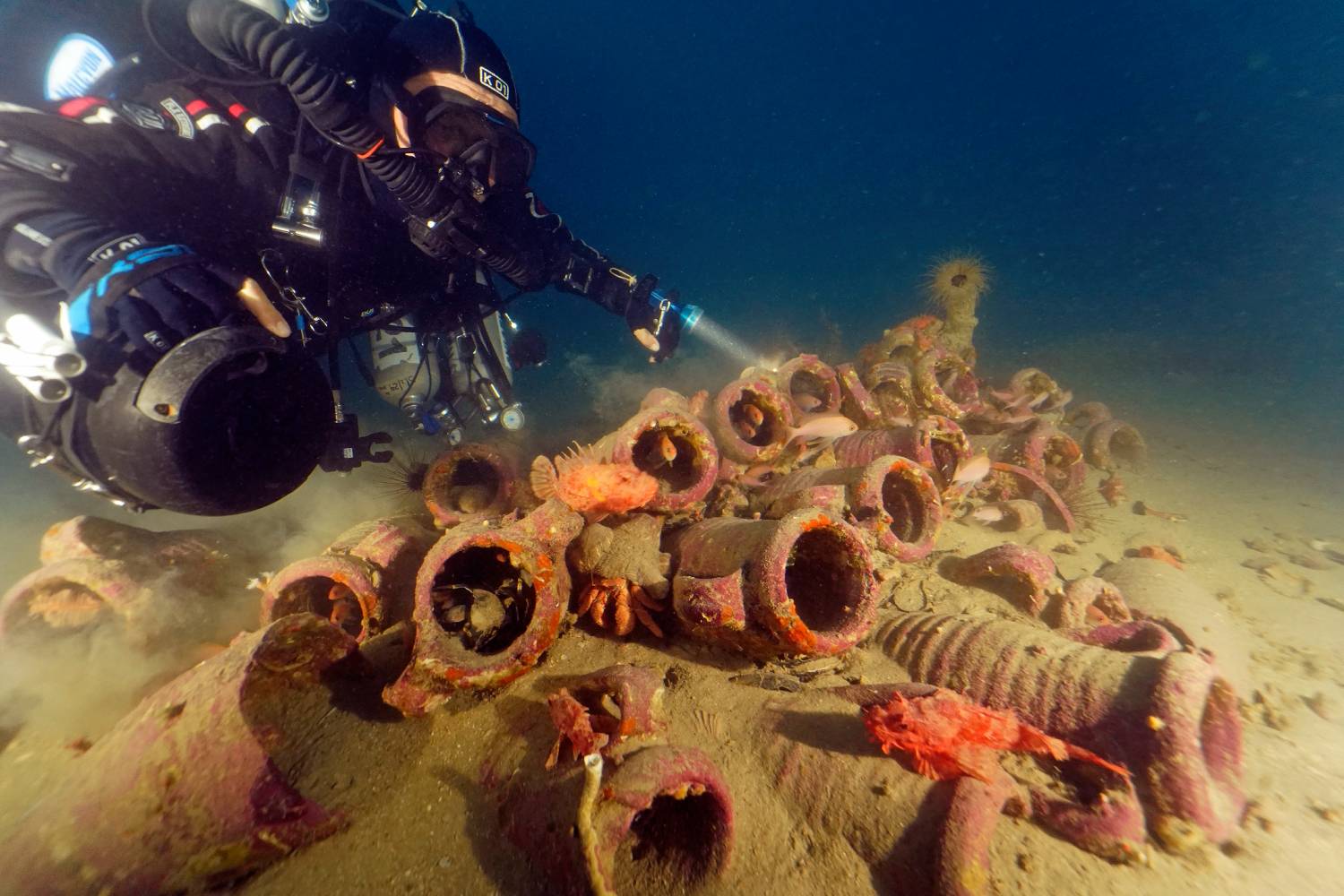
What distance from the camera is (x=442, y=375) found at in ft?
19.5

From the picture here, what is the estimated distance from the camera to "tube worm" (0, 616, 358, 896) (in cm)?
169

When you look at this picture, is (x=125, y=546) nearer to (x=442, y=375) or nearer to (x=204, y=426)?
(x=204, y=426)

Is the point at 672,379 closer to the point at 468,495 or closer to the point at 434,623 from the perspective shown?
the point at 468,495

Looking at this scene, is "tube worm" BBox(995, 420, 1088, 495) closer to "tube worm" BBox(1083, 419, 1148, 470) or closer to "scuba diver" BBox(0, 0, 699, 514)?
"tube worm" BBox(1083, 419, 1148, 470)

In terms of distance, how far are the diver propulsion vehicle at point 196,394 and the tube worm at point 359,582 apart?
51 centimetres

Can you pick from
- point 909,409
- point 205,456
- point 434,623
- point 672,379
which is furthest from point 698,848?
point 672,379

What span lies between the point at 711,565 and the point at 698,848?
4.02ft

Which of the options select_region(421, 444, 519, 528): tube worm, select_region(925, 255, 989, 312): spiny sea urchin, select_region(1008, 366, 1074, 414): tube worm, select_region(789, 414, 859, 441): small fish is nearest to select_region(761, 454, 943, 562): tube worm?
select_region(789, 414, 859, 441): small fish

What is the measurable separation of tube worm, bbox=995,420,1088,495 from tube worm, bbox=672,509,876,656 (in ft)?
12.7

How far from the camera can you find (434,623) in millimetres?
2293

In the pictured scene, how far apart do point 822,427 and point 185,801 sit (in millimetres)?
4475

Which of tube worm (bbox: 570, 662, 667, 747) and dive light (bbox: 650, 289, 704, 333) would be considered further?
dive light (bbox: 650, 289, 704, 333)

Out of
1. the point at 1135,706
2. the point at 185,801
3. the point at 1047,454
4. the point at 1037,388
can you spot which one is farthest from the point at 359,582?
the point at 1037,388

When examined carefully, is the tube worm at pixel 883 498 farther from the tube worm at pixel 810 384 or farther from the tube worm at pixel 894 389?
the tube worm at pixel 894 389
